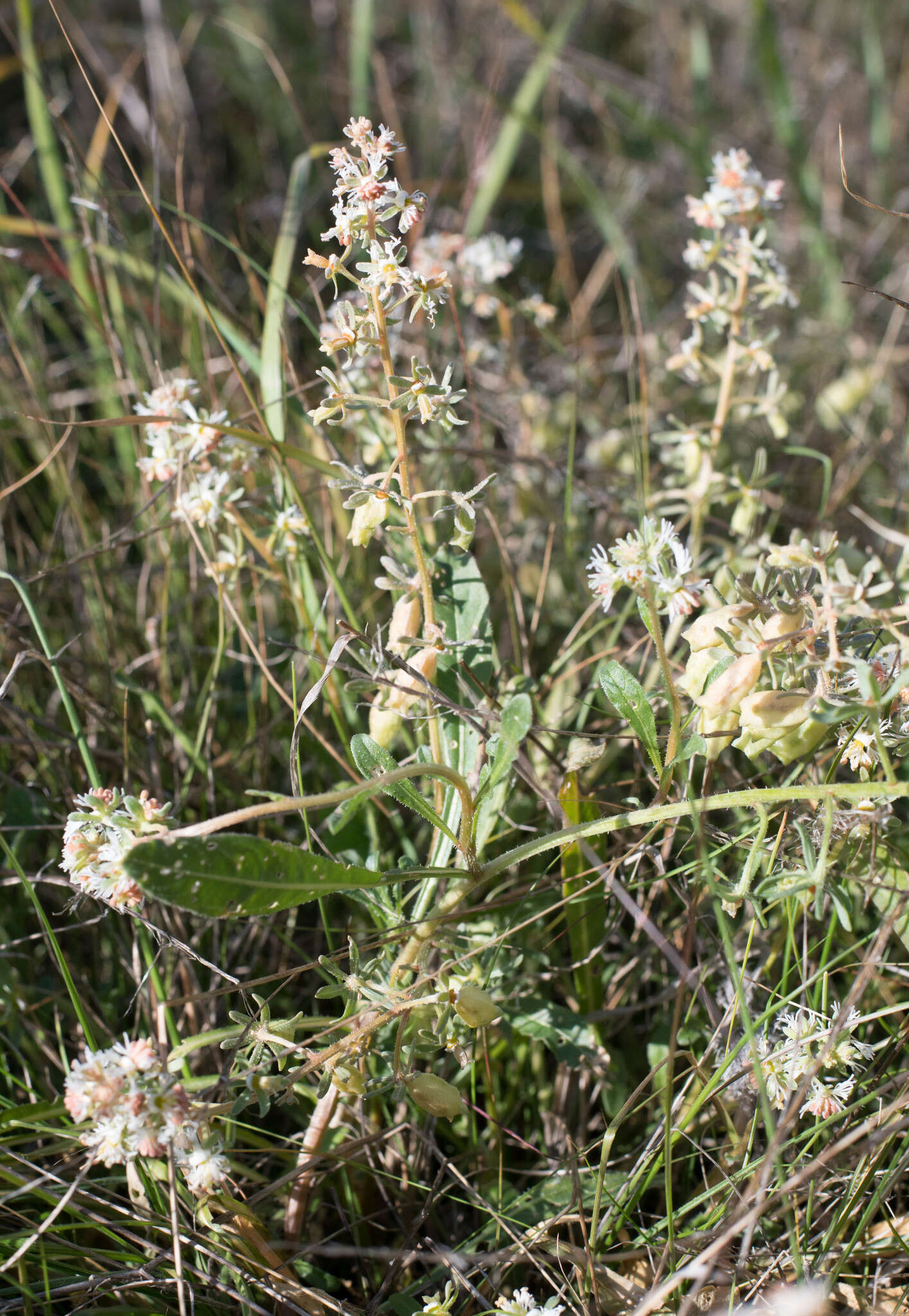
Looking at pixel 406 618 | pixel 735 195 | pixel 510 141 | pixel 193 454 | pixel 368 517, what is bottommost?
pixel 406 618

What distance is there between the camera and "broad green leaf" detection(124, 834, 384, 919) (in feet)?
3.73

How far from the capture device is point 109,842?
1.31 metres

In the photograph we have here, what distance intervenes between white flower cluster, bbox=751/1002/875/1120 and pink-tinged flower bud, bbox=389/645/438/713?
2.35 feet

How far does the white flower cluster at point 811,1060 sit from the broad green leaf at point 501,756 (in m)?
0.51

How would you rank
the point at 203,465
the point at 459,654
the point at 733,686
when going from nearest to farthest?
the point at 733,686, the point at 459,654, the point at 203,465

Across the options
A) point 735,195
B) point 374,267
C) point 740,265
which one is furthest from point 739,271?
point 374,267

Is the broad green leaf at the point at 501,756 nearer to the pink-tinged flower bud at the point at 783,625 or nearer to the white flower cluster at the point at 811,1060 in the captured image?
the pink-tinged flower bud at the point at 783,625

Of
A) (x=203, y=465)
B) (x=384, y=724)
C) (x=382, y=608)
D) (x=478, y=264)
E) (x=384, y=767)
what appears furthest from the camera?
(x=478, y=264)

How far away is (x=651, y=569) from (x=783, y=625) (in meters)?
0.19

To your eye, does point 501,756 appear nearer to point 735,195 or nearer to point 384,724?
point 384,724

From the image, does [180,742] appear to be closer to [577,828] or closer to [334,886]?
[334,886]

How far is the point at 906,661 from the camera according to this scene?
1.30m

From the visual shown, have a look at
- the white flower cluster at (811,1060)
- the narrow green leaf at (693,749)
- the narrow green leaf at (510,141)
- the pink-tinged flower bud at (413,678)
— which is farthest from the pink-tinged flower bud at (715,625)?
the narrow green leaf at (510,141)

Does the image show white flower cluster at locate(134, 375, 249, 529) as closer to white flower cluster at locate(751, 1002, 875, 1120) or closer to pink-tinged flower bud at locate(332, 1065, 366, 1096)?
pink-tinged flower bud at locate(332, 1065, 366, 1096)
